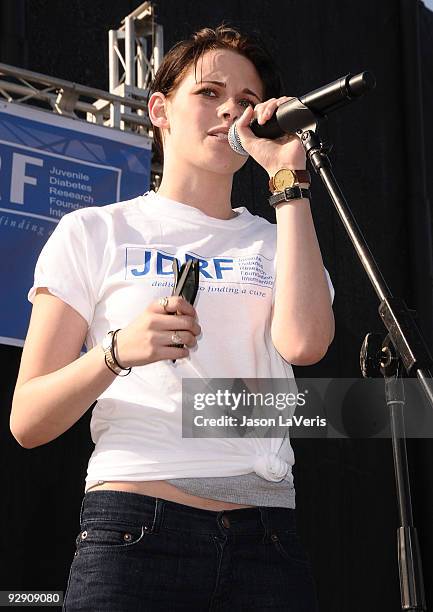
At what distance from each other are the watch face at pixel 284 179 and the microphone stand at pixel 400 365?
23cm

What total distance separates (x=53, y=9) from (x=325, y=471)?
3162 mm

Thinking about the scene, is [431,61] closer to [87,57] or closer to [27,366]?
[87,57]

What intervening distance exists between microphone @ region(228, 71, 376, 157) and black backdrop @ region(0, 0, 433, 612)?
320 centimetres

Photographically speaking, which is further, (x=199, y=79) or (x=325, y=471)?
(x=325, y=471)

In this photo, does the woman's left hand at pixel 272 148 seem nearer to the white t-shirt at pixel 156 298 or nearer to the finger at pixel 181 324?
the white t-shirt at pixel 156 298

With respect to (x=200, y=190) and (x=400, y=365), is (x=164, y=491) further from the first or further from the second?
(x=200, y=190)

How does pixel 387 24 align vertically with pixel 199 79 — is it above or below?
above

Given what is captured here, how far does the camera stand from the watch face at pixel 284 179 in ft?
5.18

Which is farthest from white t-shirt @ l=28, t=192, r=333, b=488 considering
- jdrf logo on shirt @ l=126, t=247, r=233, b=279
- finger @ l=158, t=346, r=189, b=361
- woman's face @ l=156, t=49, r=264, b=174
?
finger @ l=158, t=346, r=189, b=361

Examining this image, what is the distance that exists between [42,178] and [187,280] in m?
3.19

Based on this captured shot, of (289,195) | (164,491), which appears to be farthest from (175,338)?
(289,195)

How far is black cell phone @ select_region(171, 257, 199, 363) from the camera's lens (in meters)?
1.25

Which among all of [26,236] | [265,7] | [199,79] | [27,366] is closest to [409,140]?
[265,7]

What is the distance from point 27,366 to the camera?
1539 mm
